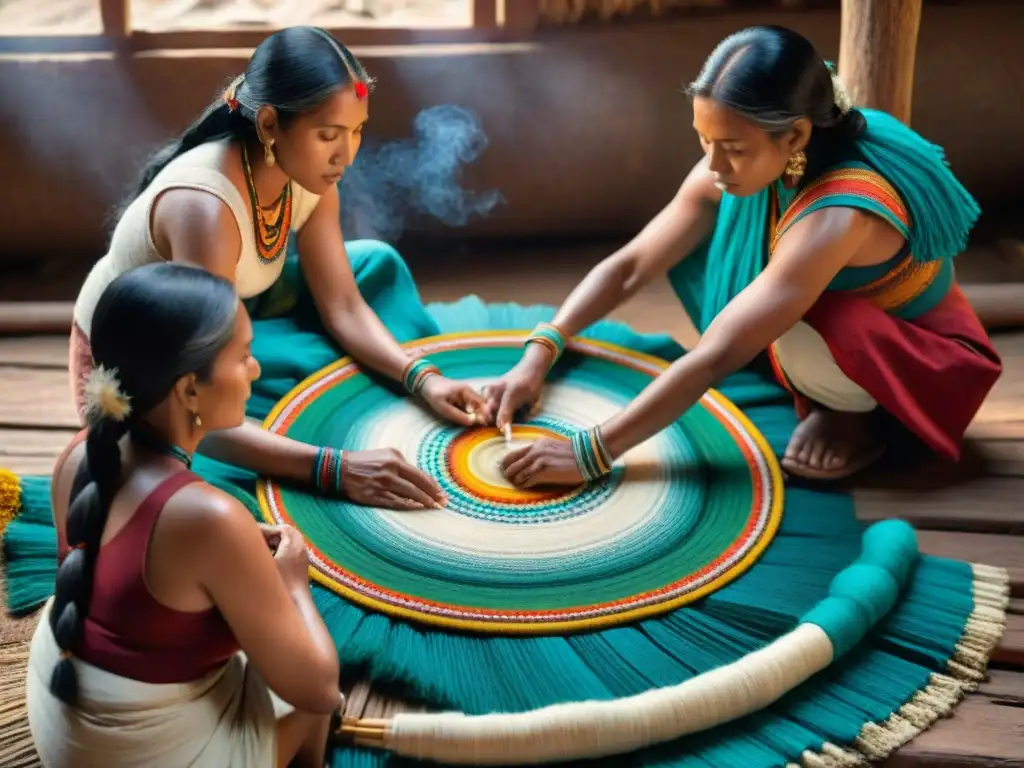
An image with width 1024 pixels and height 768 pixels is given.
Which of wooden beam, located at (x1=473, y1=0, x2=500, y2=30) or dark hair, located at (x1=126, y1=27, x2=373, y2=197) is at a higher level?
dark hair, located at (x1=126, y1=27, x2=373, y2=197)

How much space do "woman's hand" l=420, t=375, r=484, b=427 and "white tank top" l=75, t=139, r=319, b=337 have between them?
1.63 feet

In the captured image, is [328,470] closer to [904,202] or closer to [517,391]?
[517,391]

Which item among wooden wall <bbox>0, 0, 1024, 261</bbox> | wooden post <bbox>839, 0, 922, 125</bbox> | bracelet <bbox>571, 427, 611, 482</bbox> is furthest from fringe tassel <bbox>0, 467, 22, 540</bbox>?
wooden post <bbox>839, 0, 922, 125</bbox>

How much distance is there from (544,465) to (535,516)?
4.3 inches

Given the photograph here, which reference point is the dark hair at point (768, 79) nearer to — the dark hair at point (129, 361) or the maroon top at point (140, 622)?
the dark hair at point (129, 361)

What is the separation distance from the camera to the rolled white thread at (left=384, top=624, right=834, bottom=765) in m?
1.80

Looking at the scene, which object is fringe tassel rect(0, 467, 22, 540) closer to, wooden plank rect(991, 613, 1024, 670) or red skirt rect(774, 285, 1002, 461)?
red skirt rect(774, 285, 1002, 461)

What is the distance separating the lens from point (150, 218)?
220 cm

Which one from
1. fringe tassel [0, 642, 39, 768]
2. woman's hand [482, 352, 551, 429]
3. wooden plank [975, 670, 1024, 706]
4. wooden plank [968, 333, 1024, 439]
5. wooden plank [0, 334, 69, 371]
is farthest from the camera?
wooden plank [0, 334, 69, 371]

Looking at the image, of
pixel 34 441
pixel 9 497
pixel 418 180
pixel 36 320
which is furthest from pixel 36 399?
pixel 418 180

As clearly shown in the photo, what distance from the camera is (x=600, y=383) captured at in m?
2.85

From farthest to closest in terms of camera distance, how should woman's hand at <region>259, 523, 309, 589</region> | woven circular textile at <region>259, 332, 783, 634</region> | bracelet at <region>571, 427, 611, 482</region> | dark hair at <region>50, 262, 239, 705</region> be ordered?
1. bracelet at <region>571, 427, 611, 482</region>
2. woven circular textile at <region>259, 332, 783, 634</region>
3. woman's hand at <region>259, 523, 309, 589</region>
4. dark hair at <region>50, 262, 239, 705</region>

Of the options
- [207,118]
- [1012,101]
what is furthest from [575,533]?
[1012,101]

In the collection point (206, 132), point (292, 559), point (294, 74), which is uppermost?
point (294, 74)
